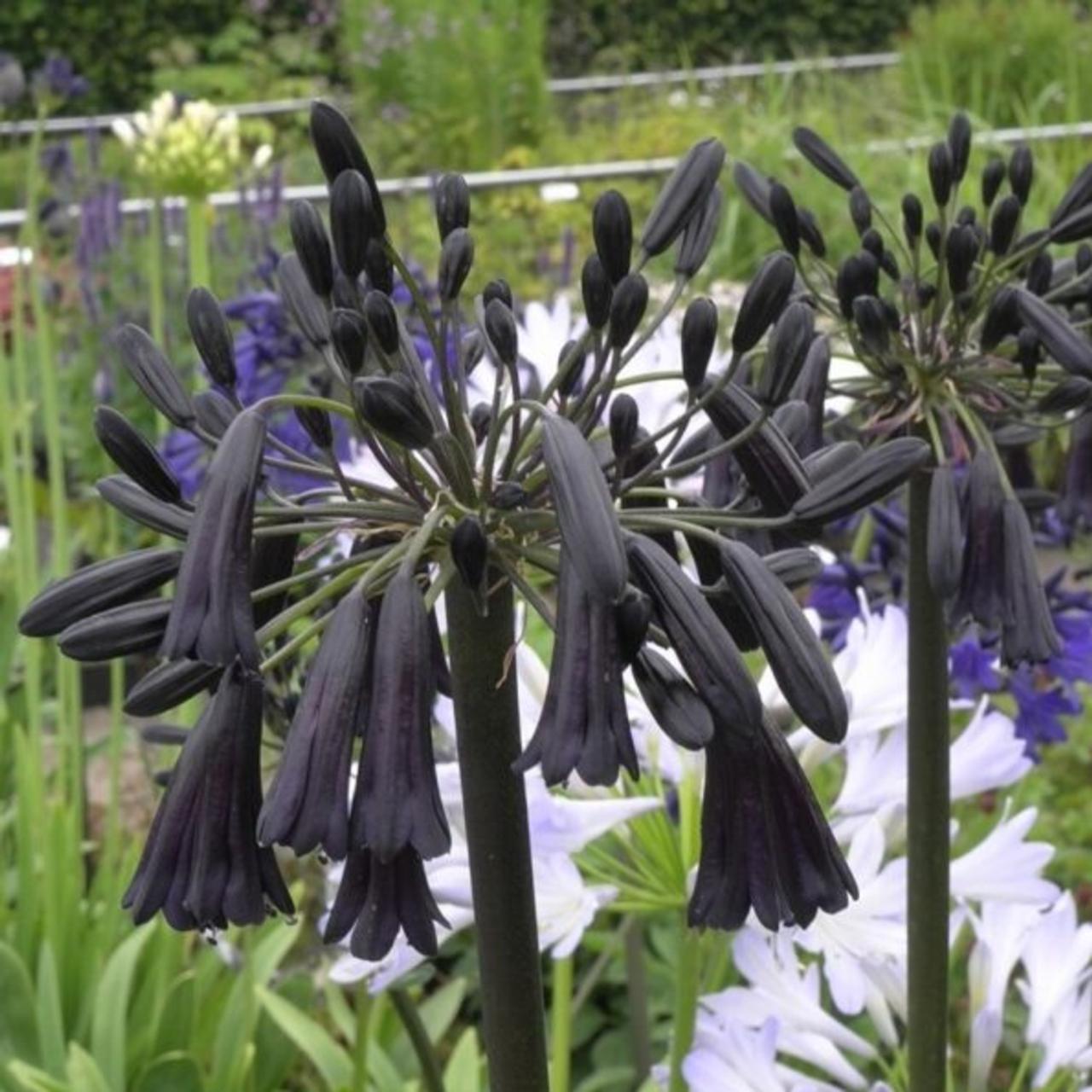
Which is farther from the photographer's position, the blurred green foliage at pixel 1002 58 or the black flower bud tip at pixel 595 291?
the blurred green foliage at pixel 1002 58

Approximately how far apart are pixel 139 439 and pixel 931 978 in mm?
748

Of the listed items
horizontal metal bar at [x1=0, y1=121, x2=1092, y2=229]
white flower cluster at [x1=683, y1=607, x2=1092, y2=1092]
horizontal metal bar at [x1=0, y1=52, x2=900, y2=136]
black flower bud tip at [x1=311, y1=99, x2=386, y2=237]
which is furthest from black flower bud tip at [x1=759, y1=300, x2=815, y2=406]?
horizontal metal bar at [x1=0, y1=52, x2=900, y2=136]

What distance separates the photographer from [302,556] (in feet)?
3.29

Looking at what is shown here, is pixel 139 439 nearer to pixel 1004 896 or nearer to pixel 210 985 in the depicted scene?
pixel 1004 896

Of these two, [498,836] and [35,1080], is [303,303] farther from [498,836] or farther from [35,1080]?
[35,1080]

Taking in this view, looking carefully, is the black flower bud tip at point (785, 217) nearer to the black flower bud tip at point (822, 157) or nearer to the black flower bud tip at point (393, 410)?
the black flower bud tip at point (822, 157)

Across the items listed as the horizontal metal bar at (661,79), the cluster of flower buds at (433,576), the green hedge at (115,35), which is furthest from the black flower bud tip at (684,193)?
the green hedge at (115,35)

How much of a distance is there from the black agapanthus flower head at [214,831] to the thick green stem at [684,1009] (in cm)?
63

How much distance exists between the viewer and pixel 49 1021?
7.40 feet

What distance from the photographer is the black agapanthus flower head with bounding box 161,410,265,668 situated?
797 millimetres

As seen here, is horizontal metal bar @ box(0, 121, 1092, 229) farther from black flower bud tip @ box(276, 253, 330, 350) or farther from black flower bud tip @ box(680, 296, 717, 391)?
black flower bud tip @ box(680, 296, 717, 391)

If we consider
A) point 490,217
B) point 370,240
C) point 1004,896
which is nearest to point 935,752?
point 1004,896

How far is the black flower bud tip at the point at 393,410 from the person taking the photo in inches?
31.8

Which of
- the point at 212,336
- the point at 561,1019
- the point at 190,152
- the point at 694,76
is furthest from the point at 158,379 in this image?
the point at 694,76
